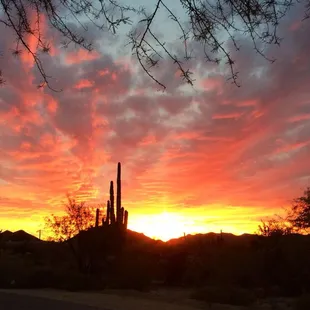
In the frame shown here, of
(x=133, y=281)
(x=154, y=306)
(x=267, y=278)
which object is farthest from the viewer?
(x=267, y=278)

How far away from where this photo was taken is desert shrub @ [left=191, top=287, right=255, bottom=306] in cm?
2612

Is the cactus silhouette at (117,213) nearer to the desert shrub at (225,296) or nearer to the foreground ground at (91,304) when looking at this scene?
the desert shrub at (225,296)

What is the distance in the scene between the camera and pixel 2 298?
22547 mm

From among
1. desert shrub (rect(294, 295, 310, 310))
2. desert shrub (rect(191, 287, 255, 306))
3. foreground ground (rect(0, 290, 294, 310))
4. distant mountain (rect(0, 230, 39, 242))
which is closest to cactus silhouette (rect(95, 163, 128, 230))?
desert shrub (rect(191, 287, 255, 306))

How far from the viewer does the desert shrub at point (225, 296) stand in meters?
26.1

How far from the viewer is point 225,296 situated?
86.8ft

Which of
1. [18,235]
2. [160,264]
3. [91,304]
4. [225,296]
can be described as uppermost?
[18,235]

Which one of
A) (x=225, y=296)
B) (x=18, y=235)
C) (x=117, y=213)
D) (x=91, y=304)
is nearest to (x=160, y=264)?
(x=117, y=213)

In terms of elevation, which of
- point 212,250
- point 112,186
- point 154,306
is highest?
point 112,186

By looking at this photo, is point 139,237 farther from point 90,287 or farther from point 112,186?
point 90,287

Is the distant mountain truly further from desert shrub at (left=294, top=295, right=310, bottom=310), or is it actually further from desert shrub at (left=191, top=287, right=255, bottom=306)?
desert shrub at (left=294, top=295, right=310, bottom=310)

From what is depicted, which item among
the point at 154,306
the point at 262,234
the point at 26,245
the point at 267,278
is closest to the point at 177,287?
the point at 267,278

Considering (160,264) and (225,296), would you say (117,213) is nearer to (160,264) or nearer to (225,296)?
(160,264)

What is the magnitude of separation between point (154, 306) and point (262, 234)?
2467cm
